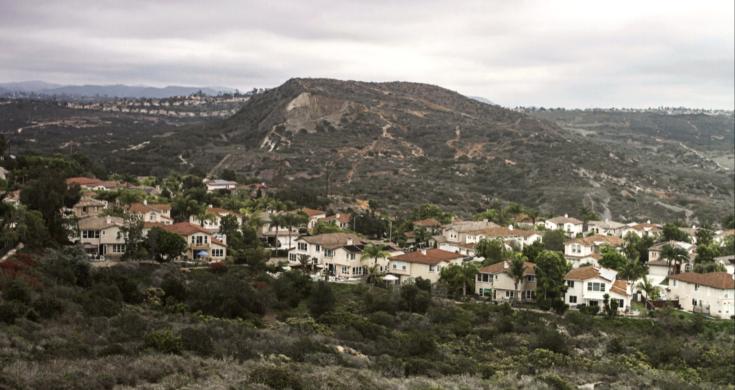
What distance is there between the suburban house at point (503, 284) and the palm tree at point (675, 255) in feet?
37.3

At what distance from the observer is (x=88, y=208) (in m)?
51.1

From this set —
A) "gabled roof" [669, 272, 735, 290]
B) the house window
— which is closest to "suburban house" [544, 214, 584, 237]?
"gabled roof" [669, 272, 735, 290]

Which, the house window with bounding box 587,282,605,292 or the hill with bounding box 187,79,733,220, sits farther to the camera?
the hill with bounding box 187,79,733,220

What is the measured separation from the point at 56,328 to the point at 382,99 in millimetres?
134390

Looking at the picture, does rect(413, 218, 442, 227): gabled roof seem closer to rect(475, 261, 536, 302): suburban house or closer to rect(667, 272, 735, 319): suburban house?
rect(475, 261, 536, 302): suburban house

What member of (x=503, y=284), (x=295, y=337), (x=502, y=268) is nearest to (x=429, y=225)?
(x=502, y=268)

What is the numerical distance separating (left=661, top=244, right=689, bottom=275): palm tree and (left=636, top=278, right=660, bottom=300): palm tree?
5.14m

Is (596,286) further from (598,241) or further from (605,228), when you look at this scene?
(605,228)

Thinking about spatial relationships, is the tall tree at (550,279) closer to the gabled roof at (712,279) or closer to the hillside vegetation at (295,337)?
the hillside vegetation at (295,337)

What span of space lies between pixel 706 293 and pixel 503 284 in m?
11.6

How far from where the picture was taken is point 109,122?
6855 inches

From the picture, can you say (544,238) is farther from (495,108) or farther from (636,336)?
(495,108)

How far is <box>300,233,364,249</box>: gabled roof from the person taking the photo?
160 feet

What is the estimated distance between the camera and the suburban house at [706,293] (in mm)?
42406
